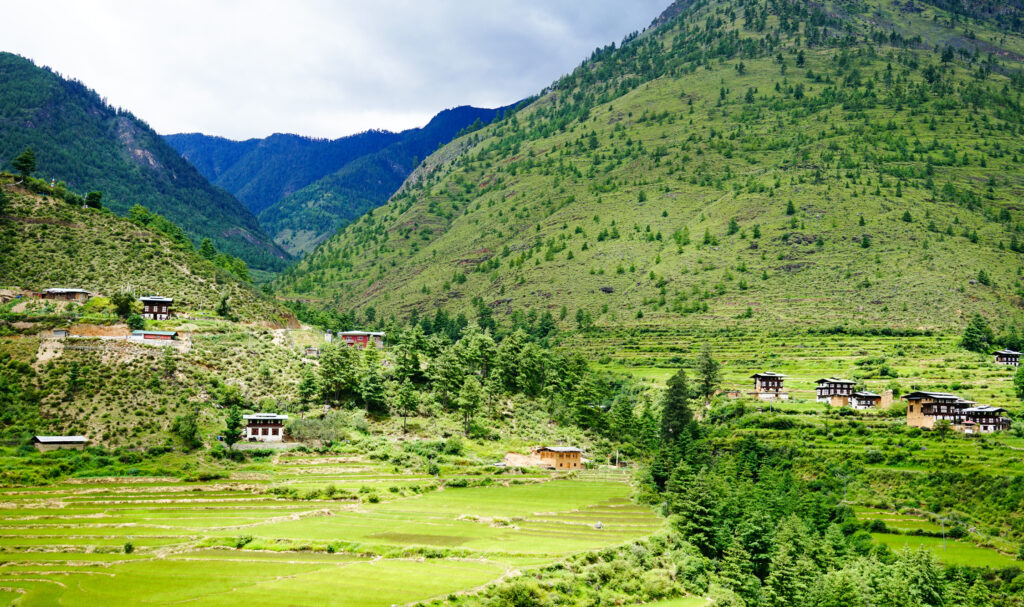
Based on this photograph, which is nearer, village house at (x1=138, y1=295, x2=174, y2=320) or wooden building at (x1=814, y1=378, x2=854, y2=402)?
village house at (x1=138, y1=295, x2=174, y2=320)

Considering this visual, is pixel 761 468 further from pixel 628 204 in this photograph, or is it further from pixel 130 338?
pixel 628 204

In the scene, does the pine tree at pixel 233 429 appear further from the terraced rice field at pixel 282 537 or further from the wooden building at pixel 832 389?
the wooden building at pixel 832 389

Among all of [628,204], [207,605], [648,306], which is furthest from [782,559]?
[628,204]

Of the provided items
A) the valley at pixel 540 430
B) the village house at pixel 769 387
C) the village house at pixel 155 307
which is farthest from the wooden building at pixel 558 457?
the village house at pixel 155 307

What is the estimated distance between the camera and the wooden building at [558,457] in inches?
3410

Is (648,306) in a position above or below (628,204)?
below

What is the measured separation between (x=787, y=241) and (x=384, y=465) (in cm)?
11371

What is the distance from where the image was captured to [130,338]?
88.0m

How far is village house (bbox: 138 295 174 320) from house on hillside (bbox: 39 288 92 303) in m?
6.75

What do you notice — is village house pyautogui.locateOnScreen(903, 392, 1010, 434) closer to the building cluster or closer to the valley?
the building cluster

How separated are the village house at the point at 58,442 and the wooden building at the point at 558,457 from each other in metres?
46.8

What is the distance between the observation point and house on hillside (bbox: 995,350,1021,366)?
365ft

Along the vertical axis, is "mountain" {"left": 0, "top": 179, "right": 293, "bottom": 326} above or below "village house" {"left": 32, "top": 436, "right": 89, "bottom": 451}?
above

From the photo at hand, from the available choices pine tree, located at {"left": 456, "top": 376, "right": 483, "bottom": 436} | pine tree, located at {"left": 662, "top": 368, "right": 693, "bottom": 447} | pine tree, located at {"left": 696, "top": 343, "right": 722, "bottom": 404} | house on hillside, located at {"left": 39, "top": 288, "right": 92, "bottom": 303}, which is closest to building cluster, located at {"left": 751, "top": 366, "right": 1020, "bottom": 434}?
pine tree, located at {"left": 696, "top": 343, "right": 722, "bottom": 404}
